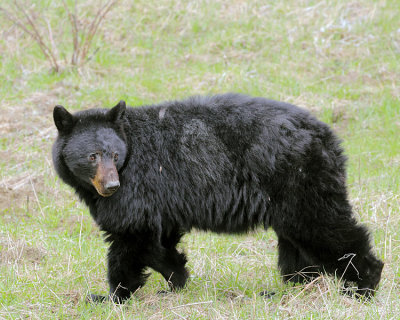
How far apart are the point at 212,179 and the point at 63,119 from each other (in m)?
1.31

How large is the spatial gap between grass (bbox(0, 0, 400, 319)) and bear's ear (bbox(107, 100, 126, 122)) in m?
1.44

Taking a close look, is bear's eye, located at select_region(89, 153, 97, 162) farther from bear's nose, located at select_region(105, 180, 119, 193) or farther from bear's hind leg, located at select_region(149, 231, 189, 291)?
bear's hind leg, located at select_region(149, 231, 189, 291)

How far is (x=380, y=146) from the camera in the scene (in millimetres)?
8078

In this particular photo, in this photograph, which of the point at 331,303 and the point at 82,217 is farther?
the point at 82,217

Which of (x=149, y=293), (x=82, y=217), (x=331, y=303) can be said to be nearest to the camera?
(x=331, y=303)

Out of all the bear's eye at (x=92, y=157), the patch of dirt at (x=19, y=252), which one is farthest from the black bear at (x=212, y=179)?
the patch of dirt at (x=19, y=252)

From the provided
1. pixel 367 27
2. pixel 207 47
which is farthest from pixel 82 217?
pixel 367 27

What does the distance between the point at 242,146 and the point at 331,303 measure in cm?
137

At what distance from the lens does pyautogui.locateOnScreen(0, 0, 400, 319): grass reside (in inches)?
183

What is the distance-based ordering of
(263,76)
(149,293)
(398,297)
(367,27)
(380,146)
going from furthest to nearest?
(367,27) < (263,76) < (380,146) < (149,293) < (398,297)

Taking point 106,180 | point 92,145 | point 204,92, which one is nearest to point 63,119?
point 92,145

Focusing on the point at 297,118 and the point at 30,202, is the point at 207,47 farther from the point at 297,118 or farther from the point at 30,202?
the point at 297,118

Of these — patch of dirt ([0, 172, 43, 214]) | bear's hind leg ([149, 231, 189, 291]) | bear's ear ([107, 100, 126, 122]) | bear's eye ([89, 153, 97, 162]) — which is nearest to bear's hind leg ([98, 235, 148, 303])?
bear's hind leg ([149, 231, 189, 291])

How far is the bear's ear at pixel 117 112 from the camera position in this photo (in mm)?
4695
